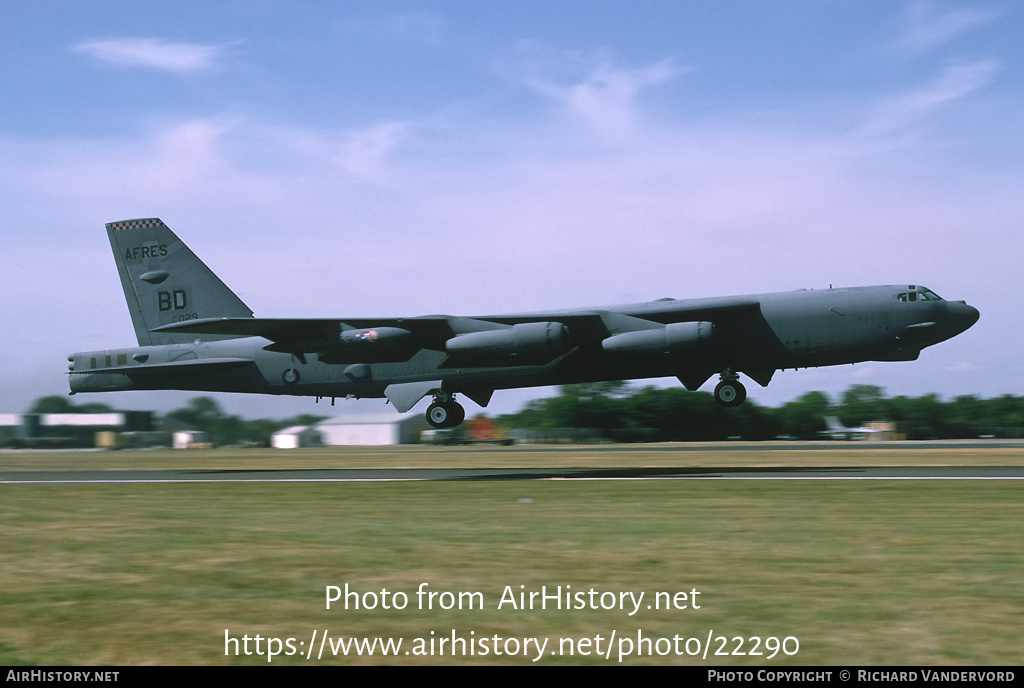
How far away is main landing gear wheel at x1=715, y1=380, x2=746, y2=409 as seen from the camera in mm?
32250

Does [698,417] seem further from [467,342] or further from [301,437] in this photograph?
[467,342]

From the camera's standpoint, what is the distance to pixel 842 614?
27.9ft

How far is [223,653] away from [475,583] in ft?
10.6

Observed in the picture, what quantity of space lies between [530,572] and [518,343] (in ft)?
72.9

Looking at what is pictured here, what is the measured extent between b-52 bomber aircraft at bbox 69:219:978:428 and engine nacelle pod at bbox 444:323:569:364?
0.15ft

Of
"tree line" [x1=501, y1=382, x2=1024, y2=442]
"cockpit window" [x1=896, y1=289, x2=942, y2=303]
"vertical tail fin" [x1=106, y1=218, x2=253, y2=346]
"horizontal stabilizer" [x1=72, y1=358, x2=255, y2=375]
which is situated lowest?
"tree line" [x1=501, y1=382, x2=1024, y2=442]

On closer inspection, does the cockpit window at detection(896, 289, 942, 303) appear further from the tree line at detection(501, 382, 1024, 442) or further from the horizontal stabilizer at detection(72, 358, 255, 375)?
the tree line at detection(501, 382, 1024, 442)

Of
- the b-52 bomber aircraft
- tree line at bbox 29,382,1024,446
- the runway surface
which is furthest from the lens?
tree line at bbox 29,382,1024,446

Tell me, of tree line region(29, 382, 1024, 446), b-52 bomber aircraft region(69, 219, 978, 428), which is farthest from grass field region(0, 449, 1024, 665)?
tree line region(29, 382, 1024, 446)

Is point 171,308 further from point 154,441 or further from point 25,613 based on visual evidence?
point 25,613

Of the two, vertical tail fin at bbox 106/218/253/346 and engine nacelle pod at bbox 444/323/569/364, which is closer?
engine nacelle pod at bbox 444/323/569/364

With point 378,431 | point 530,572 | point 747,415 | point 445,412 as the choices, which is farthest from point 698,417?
point 530,572

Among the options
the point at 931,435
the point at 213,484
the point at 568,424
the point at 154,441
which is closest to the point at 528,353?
the point at 213,484

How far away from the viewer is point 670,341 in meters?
30.9
